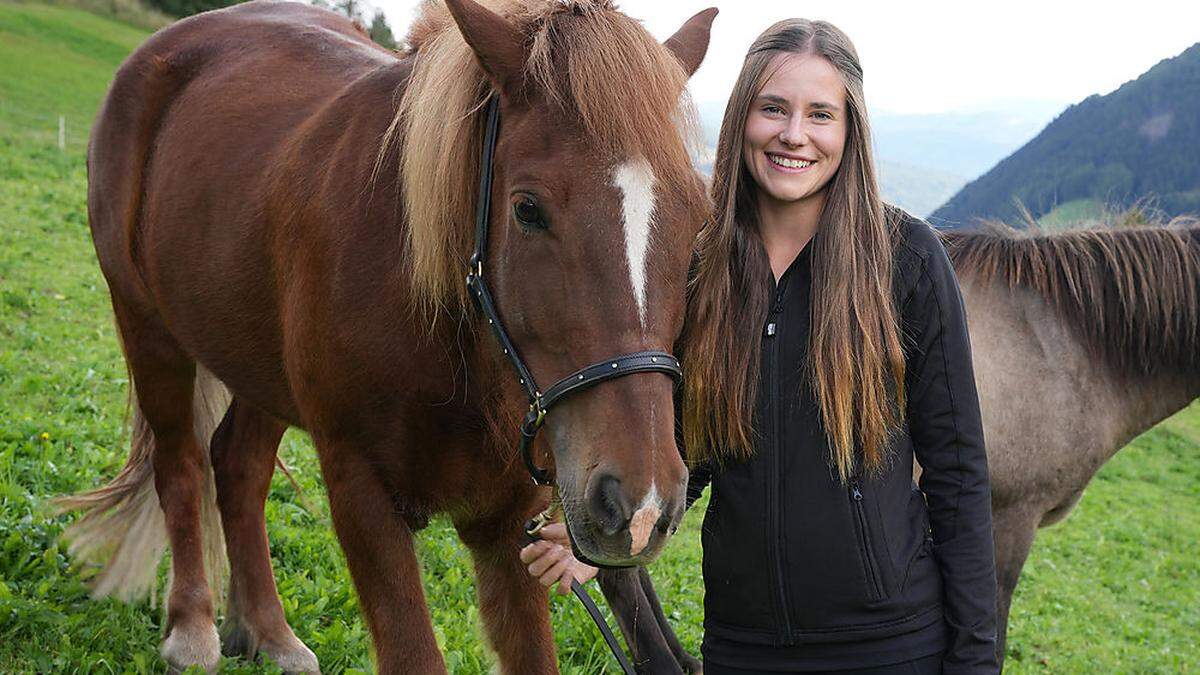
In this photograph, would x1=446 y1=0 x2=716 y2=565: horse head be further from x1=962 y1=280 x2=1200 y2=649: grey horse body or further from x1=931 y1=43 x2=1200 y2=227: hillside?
x1=931 y1=43 x2=1200 y2=227: hillside

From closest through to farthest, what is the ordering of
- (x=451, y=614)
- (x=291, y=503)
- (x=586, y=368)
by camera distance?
(x=586, y=368) < (x=451, y=614) < (x=291, y=503)

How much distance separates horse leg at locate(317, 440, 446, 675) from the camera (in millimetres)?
2244

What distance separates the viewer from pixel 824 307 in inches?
83.7

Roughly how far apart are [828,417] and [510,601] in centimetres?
109

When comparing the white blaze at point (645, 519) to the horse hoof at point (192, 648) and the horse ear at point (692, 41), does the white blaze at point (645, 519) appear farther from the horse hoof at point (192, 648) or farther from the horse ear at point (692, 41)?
the horse hoof at point (192, 648)

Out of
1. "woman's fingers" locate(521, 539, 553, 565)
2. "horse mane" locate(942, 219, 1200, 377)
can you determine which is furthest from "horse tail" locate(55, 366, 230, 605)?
"horse mane" locate(942, 219, 1200, 377)

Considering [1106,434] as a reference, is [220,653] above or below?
below

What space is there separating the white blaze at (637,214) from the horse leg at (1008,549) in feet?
9.83

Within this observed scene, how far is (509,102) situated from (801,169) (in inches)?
27.7

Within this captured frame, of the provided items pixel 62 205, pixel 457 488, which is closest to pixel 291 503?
pixel 457 488

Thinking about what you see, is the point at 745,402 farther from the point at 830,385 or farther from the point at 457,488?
the point at 457,488

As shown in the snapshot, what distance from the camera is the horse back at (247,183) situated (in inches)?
93.1

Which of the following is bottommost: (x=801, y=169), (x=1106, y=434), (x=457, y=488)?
(x=1106, y=434)

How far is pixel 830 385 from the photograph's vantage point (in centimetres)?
207
